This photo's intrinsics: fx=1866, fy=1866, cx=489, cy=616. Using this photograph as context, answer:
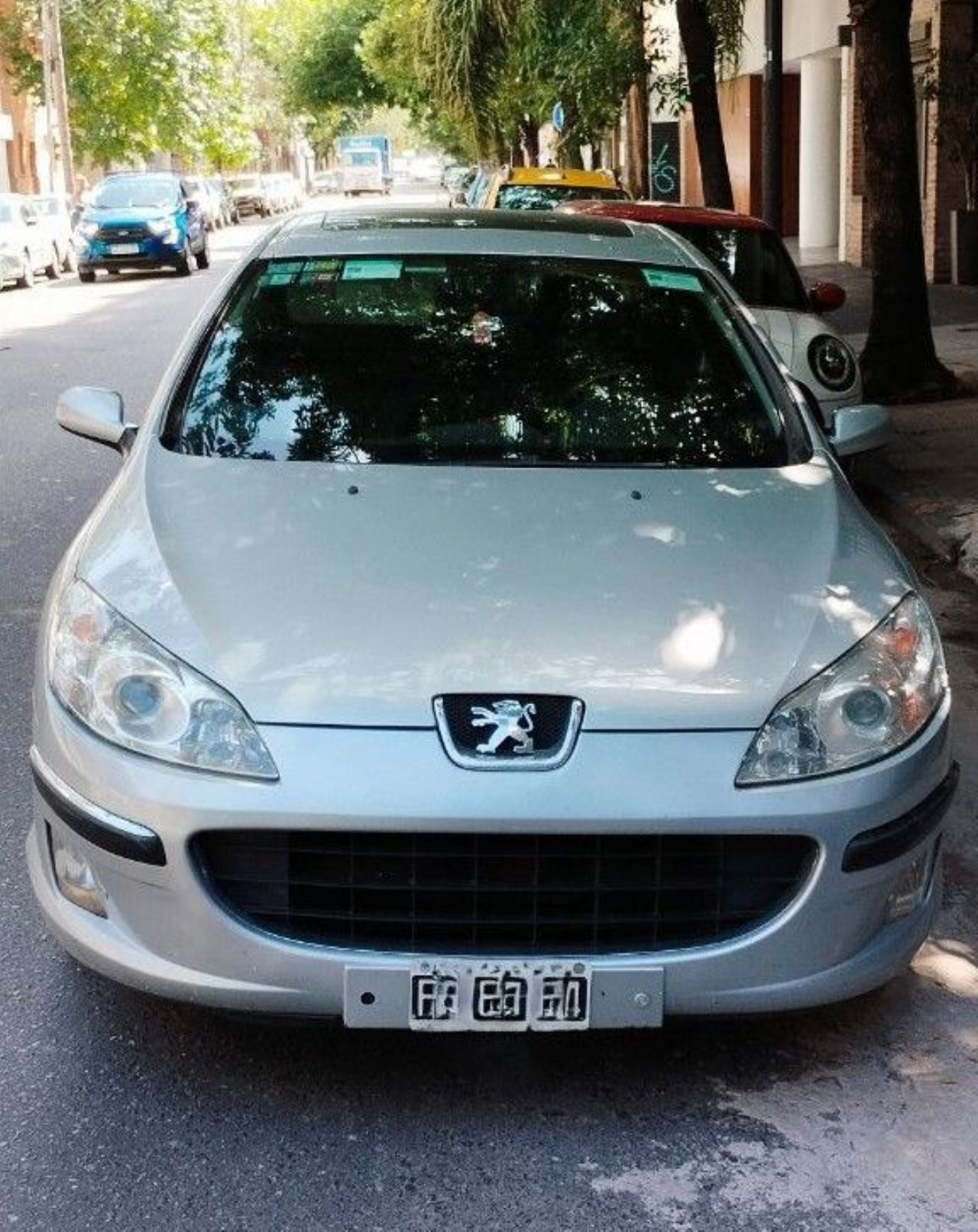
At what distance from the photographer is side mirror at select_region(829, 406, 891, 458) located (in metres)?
5.08

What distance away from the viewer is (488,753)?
3.34 m

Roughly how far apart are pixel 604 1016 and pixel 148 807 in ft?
2.97

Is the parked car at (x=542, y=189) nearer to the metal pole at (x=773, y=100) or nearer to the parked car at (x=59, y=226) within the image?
the metal pole at (x=773, y=100)

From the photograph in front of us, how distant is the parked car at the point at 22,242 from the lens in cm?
2897

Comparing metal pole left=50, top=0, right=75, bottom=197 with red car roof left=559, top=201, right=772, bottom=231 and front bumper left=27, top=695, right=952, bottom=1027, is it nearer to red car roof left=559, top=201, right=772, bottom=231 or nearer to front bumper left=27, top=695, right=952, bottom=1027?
red car roof left=559, top=201, right=772, bottom=231

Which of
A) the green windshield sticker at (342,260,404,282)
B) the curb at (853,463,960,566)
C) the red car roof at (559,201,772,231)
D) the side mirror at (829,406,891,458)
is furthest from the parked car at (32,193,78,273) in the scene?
the side mirror at (829,406,891,458)

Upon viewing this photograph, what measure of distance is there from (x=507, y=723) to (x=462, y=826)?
0.22 metres

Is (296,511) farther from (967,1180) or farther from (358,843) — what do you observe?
(967,1180)

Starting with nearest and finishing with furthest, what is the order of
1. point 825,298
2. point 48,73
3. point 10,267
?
point 825,298
point 10,267
point 48,73

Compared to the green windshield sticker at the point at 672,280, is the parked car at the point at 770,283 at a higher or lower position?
lower

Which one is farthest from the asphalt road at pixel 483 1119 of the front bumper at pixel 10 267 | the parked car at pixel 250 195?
the parked car at pixel 250 195

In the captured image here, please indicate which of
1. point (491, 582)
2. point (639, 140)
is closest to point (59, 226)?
point (639, 140)

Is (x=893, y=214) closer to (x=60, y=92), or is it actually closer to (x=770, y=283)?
(x=770, y=283)

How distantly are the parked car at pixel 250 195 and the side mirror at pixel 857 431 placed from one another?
57.5 meters
